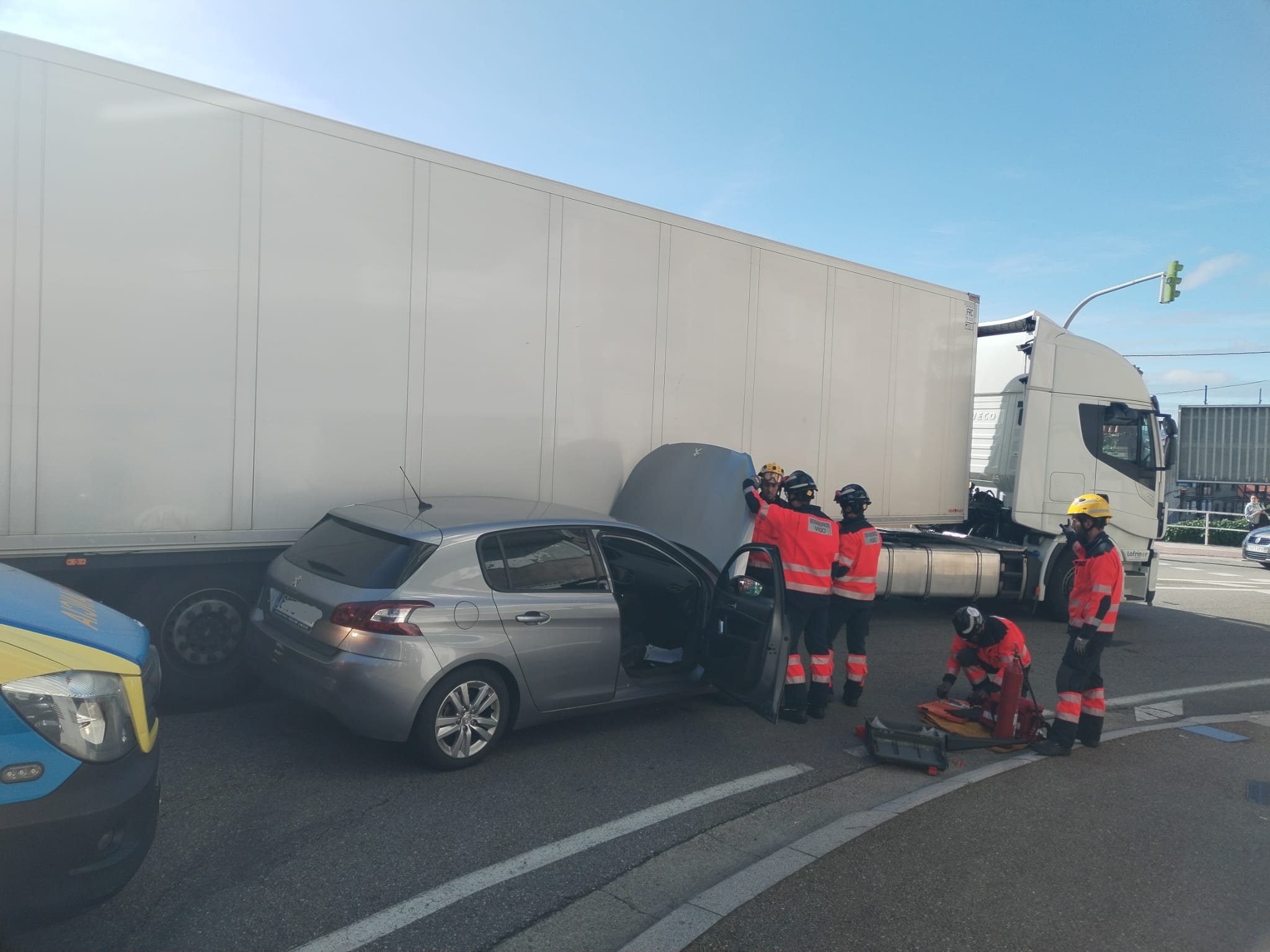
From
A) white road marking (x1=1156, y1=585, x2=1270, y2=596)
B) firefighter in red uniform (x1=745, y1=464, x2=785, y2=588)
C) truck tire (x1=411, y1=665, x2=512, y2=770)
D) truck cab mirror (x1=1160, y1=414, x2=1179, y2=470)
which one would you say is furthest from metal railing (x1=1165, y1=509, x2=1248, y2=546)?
truck tire (x1=411, y1=665, x2=512, y2=770)

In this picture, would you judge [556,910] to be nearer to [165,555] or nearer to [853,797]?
[853,797]

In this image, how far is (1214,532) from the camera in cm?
3017

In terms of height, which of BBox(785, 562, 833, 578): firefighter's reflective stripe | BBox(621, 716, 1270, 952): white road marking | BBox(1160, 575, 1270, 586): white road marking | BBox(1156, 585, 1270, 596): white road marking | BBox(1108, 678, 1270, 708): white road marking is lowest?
BBox(1160, 575, 1270, 586): white road marking

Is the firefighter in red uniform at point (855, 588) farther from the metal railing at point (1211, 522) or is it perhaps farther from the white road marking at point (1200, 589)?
the metal railing at point (1211, 522)

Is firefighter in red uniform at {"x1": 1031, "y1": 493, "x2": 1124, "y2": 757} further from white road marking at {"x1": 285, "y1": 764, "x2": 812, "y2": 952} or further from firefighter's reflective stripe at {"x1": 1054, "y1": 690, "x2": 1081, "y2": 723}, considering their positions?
white road marking at {"x1": 285, "y1": 764, "x2": 812, "y2": 952}

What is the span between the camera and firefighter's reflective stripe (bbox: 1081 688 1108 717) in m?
6.11

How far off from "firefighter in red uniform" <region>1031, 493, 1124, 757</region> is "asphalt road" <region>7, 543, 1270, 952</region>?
49.3 inches

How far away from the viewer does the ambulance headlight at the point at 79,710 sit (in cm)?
272

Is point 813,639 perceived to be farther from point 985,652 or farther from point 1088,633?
point 1088,633

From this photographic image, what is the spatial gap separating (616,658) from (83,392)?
11.5 ft

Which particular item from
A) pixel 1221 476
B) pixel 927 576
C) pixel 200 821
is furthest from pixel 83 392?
pixel 1221 476

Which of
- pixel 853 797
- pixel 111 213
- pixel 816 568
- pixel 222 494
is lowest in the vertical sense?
pixel 853 797

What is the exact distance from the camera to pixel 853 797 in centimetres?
512

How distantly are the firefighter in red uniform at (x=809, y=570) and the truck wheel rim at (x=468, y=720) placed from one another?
245 centimetres
